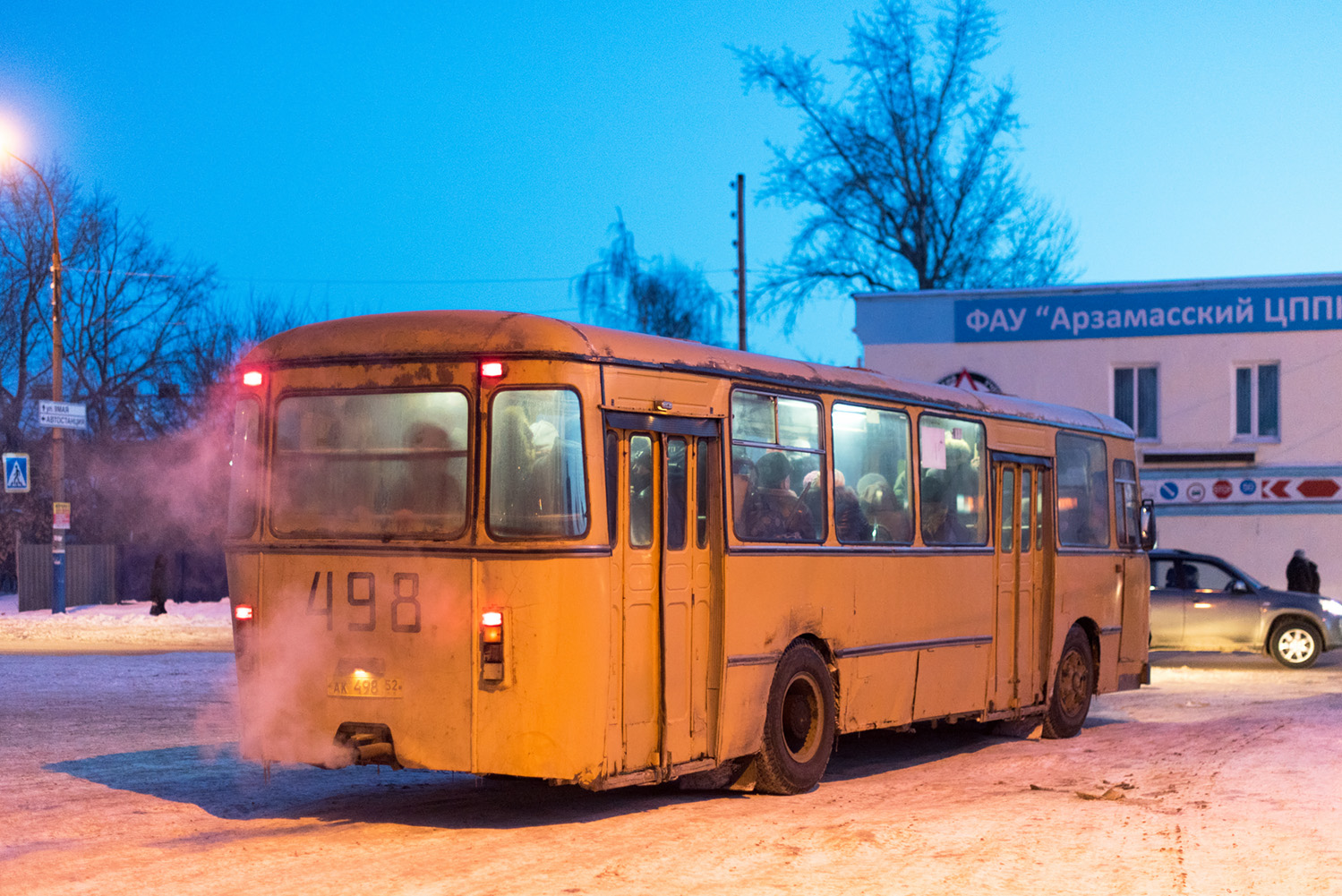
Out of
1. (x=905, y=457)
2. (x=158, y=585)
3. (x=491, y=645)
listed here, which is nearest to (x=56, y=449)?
(x=158, y=585)

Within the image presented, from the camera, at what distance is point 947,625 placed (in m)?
12.9

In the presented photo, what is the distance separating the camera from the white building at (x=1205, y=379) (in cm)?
3306

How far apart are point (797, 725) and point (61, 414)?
2412 cm

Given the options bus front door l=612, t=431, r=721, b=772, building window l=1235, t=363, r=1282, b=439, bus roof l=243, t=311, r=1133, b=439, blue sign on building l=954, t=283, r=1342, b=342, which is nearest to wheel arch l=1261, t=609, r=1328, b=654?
building window l=1235, t=363, r=1282, b=439

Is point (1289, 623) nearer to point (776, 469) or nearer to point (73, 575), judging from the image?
point (776, 469)

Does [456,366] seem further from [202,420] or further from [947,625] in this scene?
[202,420]

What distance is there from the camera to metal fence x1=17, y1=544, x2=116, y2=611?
37.6 metres

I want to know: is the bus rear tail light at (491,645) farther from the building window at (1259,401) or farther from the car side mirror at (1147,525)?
the building window at (1259,401)

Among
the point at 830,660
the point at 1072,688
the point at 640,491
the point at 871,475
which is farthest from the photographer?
the point at 1072,688

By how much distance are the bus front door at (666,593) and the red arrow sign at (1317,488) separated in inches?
1017

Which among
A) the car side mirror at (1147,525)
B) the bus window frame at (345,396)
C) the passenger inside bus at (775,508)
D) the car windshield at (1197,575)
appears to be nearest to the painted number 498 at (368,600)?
the bus window frame at (345,396)

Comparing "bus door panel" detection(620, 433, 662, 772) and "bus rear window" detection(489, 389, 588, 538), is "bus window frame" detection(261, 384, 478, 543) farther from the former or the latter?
"bus door panel" detection(620, 433, 662, 772)

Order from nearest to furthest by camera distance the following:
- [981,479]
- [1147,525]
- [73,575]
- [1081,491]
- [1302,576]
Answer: [981,479], [1081,491], [1147,525], [1302,576], [73,575]

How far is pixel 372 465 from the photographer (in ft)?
30.9
